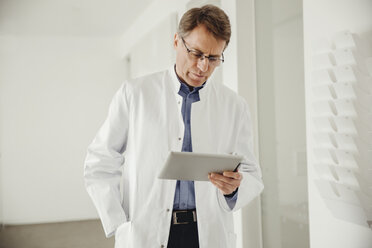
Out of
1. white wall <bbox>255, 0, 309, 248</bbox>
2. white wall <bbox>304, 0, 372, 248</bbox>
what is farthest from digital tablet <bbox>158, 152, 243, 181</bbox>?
white wall <bbox>255, 0, 309, 248</bbox>

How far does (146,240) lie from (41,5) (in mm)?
3703

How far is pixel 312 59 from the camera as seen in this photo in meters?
1.65

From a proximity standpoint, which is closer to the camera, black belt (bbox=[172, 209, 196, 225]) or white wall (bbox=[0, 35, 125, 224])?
black belt (bbox=[172, 209, 196, 225])

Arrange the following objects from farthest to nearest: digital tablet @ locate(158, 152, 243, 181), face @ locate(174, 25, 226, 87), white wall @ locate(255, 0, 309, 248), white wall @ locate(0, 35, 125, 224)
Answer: white wall @ locate(0, 35, 125, 224) < white wall @ locate(255, 0, 309, 248) < face @ locate(174, 25, 226, 87) < digital tablet @ locate(158, 152, 243, 181)

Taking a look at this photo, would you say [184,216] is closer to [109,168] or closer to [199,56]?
[109,168]

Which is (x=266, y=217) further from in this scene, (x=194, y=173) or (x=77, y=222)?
(x=77, y=222)

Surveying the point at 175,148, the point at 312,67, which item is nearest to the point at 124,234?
the point at 175,148

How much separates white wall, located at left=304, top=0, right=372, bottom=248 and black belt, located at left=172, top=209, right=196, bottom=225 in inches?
21.7

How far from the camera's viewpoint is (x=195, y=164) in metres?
1.21

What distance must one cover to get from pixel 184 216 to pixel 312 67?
0.87 metres

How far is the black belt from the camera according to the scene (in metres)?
1.46

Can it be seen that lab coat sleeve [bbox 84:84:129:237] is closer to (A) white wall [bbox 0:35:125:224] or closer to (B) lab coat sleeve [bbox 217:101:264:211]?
(B) lab coat sleeve [bbox 217:101:264:211]

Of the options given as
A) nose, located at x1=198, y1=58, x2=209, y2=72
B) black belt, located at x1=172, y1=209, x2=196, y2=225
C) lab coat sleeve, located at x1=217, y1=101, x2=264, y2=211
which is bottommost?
black belt, located at x1=172, y1=209, x2=196, y2=225

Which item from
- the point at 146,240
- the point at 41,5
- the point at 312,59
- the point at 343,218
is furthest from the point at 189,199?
the point at 41,5
